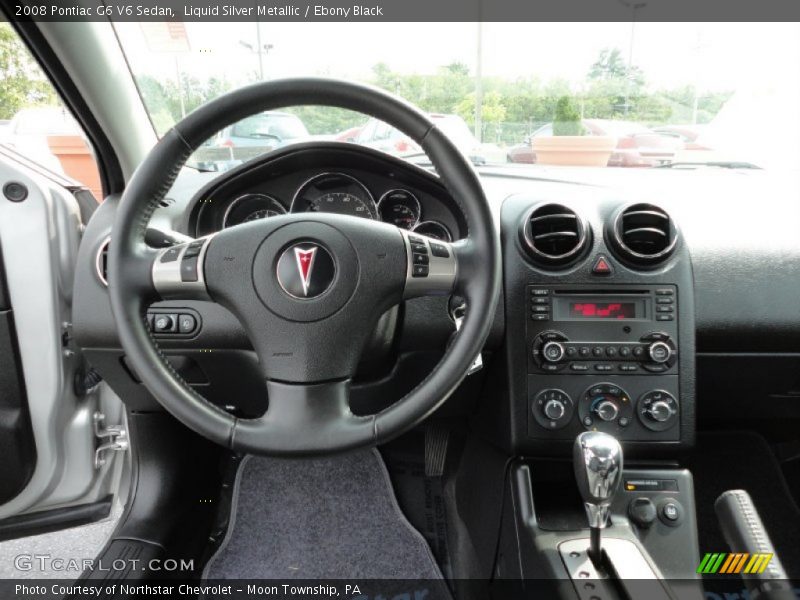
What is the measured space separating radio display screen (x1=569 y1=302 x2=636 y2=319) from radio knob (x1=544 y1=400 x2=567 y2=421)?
0.21 metres

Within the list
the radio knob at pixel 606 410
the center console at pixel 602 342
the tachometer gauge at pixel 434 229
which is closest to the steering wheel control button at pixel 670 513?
the center console at pixel 602 342

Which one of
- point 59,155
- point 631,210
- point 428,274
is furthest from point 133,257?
point 631,210

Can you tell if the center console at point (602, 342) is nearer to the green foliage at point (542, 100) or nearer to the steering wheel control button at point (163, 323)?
the green foliage at point (542, 100)

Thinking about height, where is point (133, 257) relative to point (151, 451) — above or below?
above

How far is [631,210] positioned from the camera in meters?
1.48

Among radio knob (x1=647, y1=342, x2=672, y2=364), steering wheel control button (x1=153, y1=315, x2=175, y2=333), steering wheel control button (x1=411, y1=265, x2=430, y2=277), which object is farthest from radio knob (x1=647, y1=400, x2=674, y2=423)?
steering wheel control button (x1=153, y1=315, x2=175, y2=333)

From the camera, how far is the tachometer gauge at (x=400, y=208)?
1517 millimetres

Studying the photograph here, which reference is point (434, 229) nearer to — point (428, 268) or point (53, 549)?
point (428, 268)

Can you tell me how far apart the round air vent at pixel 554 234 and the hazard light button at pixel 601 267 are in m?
0.05

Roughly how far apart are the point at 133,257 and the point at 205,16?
71cm

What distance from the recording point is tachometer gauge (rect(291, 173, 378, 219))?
152 cm

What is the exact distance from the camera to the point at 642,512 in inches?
56.1

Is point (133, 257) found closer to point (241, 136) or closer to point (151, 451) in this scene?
point (241, 136)

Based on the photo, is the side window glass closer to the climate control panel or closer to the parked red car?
the parked red car
